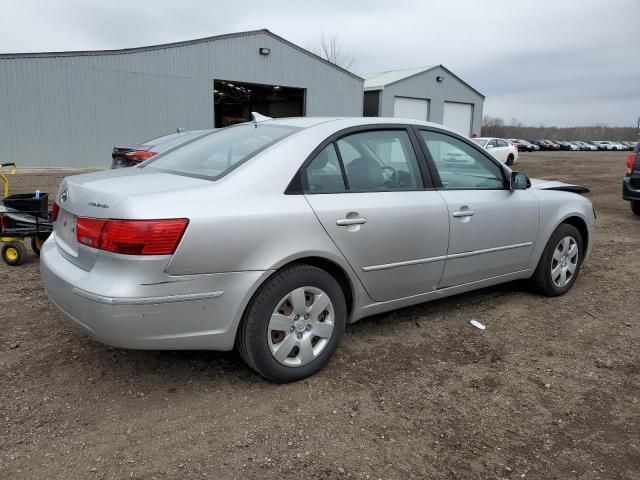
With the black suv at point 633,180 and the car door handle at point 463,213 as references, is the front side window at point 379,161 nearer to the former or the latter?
the car door handle at point 463,213

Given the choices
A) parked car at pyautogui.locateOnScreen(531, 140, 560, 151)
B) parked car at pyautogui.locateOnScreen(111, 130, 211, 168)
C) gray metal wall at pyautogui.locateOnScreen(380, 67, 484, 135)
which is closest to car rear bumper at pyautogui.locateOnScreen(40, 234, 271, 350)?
parked car at pyautogui.locateOnScreen(111, 130, 211, 168)

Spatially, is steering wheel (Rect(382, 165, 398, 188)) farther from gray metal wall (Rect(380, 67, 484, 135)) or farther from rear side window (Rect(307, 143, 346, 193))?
gray metal wall (Rect(380, 67, 484, 135))

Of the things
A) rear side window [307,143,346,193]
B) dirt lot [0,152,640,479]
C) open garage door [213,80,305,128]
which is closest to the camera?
dirt lot [0,152,640,479]

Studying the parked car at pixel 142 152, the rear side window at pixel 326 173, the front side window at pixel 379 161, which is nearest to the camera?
the rear side window at pixel 326 173

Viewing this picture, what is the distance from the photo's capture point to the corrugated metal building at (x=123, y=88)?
736 inches

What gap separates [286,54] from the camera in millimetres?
24328

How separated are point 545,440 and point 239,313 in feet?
5.52

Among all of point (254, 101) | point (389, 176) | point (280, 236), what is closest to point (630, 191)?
point (389, 176)

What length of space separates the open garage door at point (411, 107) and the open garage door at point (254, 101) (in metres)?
5.58

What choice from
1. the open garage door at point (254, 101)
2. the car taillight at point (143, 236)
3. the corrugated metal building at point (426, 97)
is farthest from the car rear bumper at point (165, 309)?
the corrugated metal building at point (426, 97)

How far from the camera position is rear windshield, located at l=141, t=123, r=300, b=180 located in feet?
10.2

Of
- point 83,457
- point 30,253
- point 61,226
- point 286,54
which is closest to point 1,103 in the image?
point 286,54

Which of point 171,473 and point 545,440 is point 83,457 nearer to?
point 171,473

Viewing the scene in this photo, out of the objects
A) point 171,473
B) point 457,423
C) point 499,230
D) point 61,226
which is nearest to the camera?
point 171,473
